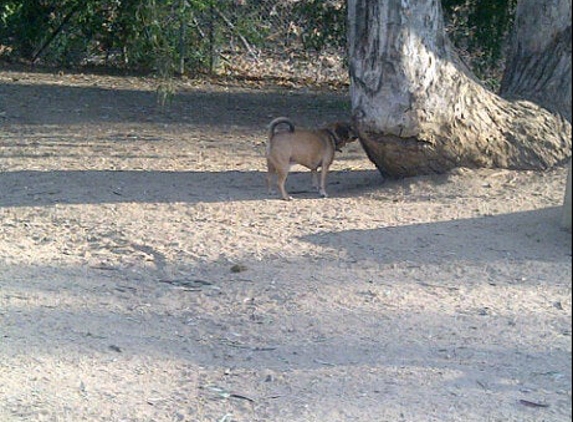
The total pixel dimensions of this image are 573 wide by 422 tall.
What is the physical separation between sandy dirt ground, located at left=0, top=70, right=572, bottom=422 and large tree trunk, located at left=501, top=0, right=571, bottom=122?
0.98 metres

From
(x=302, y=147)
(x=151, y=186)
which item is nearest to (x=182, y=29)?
(x=151, y=186)

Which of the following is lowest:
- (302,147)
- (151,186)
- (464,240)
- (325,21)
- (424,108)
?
(151,186)

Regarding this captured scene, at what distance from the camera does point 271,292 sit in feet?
23.2

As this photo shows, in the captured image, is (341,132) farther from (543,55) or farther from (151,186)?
(543,55)

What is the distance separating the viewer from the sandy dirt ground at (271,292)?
5535 millimetres

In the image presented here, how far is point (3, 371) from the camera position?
5742 mm

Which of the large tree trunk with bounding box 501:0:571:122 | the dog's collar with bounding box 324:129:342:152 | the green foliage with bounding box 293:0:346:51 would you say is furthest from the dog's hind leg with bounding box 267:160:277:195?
the green foliage with bounding box 293:0:346:51

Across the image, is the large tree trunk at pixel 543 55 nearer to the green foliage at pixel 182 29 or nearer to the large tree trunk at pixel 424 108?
the large tree trunk at pixel 424 108

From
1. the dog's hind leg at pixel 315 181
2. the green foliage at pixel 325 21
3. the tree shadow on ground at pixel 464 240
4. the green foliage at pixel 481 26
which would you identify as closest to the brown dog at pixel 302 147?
the dog's hind leg at pixel 315 181

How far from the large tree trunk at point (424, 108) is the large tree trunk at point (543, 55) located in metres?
0.39

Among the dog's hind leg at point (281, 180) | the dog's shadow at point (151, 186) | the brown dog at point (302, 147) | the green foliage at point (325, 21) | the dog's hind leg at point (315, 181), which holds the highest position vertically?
the green foliage at point (325, 21)

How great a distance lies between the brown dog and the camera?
936 cm

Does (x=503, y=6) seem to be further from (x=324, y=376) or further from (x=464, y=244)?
(x=324, y=376)

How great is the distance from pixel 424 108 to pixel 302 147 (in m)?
1.16
